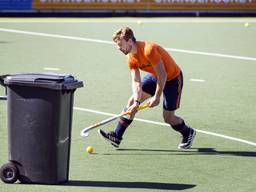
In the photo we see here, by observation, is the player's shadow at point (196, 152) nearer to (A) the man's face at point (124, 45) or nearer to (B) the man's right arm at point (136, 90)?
(B) the man's right arm at point (136, 90)

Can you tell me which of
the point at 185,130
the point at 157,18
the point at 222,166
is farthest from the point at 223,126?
the point at 157,18

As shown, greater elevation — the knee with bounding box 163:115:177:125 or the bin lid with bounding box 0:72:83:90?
the bin lid with bounding box 0:72:83:90

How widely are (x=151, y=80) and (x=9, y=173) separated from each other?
277 cm

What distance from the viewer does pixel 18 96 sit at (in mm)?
9414

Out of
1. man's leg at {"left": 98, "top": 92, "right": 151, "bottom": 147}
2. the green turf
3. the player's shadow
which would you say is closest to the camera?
the green turf

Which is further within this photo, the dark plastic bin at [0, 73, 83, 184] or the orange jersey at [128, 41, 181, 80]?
the orange jersey at [128, 41, 181, 80]

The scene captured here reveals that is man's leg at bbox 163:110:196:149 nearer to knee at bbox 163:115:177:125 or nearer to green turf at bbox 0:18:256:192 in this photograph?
knee at bbox 163:115:177:125

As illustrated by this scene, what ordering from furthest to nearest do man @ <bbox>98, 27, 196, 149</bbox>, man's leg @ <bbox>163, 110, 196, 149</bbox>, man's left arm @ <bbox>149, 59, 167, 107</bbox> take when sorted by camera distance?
1. man's leg @ <bbox>163, 110, 196, 149</bbox>
2. man's left arm @ <bbox>149, 59, 167, 107</bbox>
3. man @ <bbox>98, 27, 196, 149</bbox>

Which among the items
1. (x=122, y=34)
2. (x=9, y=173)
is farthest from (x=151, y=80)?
(x=9, y=173)

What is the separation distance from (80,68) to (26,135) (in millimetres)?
9622

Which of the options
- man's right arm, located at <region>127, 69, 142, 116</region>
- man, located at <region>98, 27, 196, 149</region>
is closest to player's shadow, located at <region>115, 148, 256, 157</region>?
man, located at <region>98, 27, 196, 149</region>

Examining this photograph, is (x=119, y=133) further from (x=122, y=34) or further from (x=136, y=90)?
(x=122, y=34)

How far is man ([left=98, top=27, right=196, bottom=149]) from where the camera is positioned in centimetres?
1071

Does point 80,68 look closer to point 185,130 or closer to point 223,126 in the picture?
point 223,126
